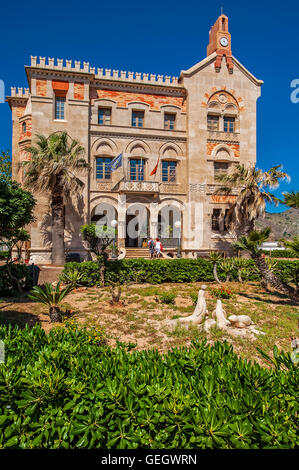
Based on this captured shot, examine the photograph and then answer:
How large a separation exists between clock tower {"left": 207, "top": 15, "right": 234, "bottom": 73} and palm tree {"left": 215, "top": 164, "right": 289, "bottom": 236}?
9.29 metres

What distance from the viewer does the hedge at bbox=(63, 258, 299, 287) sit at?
14.7m

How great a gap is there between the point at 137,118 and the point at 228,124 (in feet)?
26.8

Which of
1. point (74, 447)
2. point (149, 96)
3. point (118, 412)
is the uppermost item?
point (149, 96)

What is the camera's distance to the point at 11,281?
1269 centimetres

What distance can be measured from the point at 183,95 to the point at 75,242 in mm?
15637

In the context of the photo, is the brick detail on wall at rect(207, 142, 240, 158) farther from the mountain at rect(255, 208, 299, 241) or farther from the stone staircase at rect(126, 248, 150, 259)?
the mountain at rect(255, 208, 299, 241)

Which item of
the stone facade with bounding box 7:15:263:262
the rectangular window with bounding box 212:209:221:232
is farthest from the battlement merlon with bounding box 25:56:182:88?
the rectangular window with bounding box 212:209:221:232

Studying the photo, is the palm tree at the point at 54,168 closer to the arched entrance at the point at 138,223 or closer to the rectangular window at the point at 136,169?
the rectangular window at the point at 136,169

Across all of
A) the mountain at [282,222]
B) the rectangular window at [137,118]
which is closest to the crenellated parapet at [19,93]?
the rectangular window at [137,118]

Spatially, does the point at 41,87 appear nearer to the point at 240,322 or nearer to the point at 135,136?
the point at 135,136

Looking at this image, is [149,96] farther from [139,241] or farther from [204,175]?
A: [139,241]
